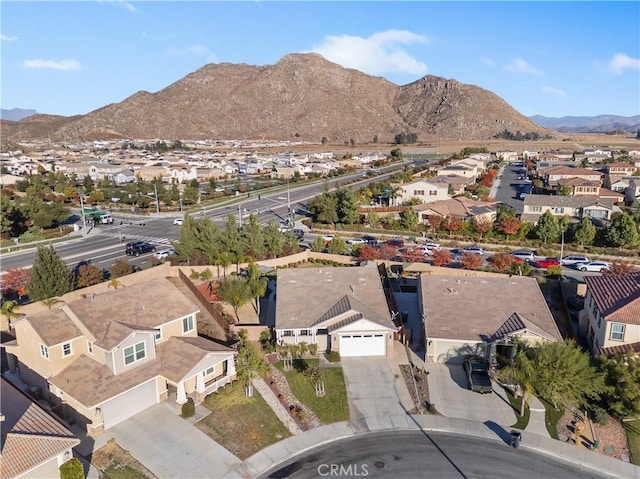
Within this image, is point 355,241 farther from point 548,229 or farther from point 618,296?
point 618,296

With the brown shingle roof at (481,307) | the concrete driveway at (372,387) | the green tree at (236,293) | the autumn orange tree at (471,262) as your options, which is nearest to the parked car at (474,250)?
the autumn orange tree at (471,262)

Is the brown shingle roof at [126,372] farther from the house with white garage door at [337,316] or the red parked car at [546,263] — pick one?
the red parked car at [546,263]

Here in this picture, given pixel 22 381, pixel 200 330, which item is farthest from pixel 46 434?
pixel 200 330

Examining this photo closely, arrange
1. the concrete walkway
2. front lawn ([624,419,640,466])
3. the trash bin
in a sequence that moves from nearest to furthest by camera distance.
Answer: front lawn ([624,419,640,466]) < the trash bin < the concrete walkway

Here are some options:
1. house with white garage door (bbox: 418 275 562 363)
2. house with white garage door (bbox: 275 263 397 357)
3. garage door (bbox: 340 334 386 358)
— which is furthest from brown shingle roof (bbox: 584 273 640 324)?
garage door (bbox: 340 334 386 358)

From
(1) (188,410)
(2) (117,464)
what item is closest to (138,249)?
(1) (188,410)

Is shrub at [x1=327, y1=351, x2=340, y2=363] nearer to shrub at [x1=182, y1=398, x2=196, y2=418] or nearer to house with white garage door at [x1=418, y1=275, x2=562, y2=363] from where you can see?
house with white garage door at [x1=418, y1=275, x2=562, y2=363]
